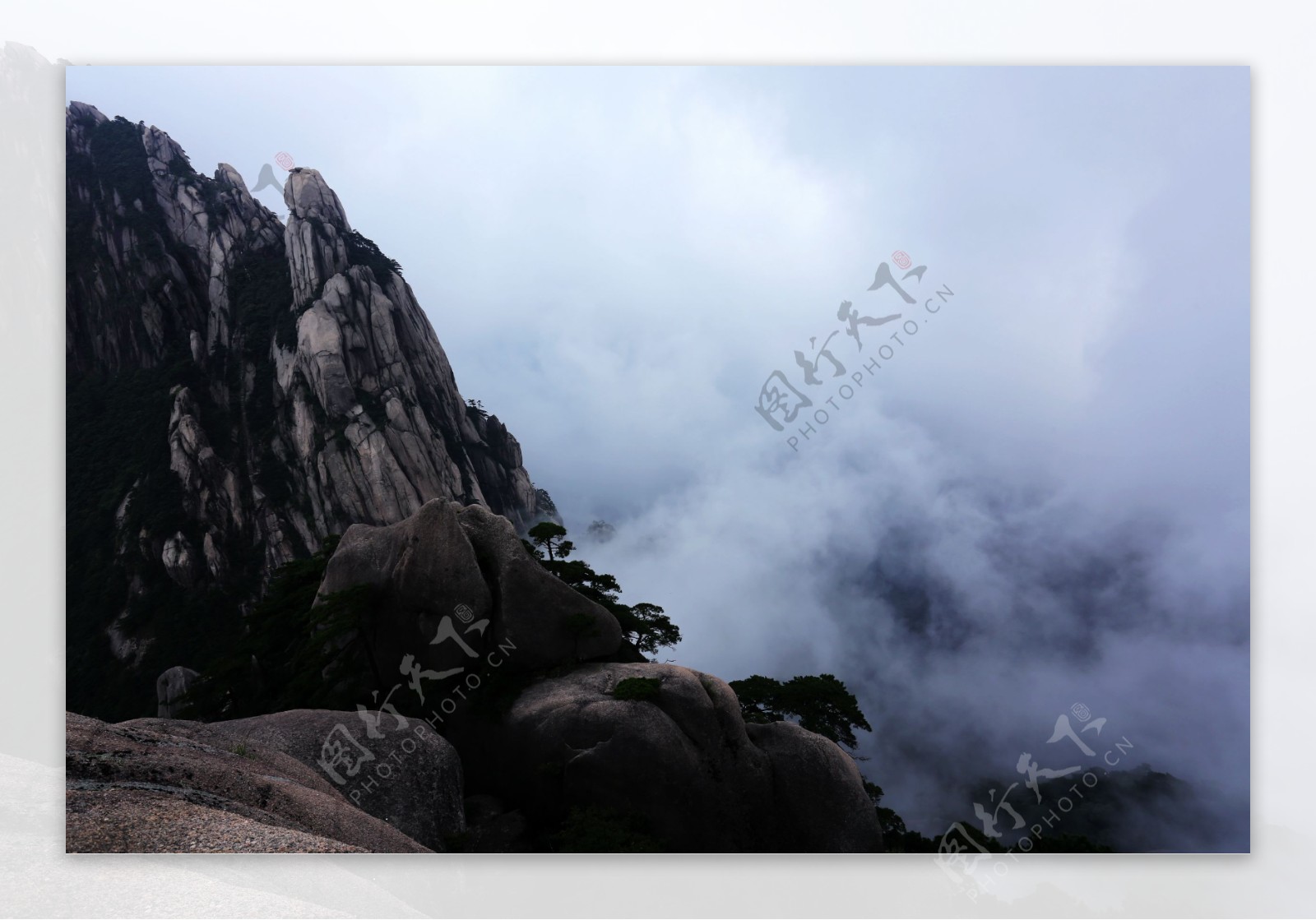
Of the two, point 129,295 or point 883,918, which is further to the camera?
point 129,295

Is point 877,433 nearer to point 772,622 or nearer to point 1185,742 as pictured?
point 772,622

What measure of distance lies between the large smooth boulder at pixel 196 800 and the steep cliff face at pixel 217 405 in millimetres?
644

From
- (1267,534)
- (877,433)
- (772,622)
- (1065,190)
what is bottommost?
(772,622)

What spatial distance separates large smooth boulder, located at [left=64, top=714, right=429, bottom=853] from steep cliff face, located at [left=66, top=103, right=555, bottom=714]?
25.4 inches

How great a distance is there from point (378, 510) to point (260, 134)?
11.7 ft

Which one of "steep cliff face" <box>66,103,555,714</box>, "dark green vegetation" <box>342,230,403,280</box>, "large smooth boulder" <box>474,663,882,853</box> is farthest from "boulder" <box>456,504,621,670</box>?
"dark green vegetation" <box>342,230,403,280</box>

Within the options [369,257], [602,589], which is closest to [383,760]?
[602,589]

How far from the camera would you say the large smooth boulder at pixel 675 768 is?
436 centimetres

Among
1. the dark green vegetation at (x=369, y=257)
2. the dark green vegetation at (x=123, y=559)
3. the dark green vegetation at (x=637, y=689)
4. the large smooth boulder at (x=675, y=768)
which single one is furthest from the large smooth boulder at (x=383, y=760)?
the dark green vegetation at (x=369, y=257)

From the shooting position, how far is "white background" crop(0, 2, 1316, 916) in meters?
4.02

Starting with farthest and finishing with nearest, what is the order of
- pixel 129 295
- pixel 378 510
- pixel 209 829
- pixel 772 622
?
pixel 378 510
pixel 129 295
pixel 772 622
pixel 209 829

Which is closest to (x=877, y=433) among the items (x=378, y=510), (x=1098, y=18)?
(x=1098, y=18)

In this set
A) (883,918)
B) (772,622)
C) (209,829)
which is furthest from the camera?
(772,622)

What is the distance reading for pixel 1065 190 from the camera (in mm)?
4402
